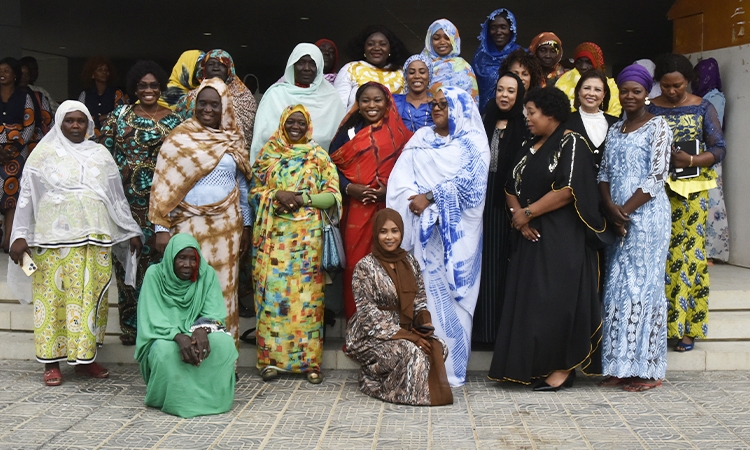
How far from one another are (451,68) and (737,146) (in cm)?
312

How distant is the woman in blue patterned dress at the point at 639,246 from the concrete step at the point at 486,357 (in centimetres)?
62

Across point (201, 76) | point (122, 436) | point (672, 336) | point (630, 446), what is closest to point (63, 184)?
point (201, 76)

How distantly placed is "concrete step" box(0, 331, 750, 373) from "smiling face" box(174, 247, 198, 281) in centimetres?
114

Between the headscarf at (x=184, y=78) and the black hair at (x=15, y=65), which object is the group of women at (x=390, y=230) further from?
the black hair at (x=15, y=65)

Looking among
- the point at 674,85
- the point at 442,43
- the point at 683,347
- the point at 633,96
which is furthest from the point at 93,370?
the point at 674,85

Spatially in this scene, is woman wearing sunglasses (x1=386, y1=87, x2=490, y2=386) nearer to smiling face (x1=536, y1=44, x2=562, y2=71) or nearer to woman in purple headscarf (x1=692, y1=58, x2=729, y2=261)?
smiling face (x1=536, y1=44, x2=562, y2=71)

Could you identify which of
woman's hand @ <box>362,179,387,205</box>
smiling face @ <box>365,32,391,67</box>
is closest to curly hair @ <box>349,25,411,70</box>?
smiling face @ <box>365,32,391,67</box>

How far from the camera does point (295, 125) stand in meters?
5.50

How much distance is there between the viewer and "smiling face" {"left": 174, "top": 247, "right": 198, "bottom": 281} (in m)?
4.86

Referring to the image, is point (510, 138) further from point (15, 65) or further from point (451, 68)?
point (15, 65)

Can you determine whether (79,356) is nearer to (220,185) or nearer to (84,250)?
(84,250)

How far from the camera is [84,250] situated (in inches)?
211

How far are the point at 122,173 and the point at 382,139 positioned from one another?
1.89 meters

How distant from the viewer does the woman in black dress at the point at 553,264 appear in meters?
5.10
